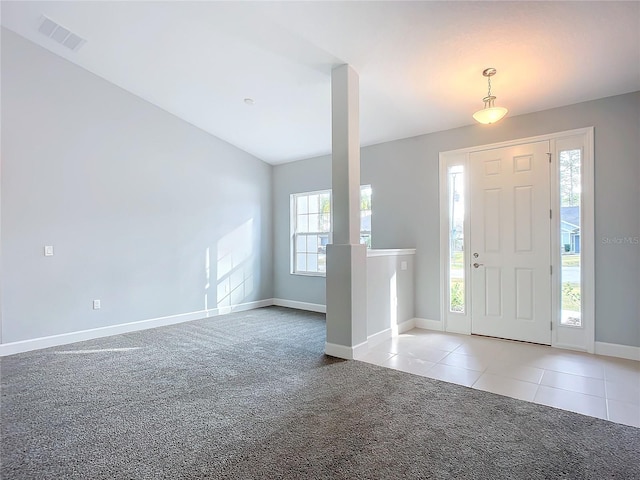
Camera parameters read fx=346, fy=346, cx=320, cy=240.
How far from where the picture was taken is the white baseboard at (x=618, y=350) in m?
3.37

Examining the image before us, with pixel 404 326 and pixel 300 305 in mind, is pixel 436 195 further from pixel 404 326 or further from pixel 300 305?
pixel 300 305

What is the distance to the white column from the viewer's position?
342 centimetres

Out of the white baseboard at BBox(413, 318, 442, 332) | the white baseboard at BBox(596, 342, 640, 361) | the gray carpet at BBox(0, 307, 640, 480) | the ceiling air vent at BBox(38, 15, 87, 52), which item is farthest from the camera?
the white baseboard at BBox(413, 318, 442, 332)

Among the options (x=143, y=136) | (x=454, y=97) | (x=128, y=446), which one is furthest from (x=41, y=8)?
(x=454, y=97)

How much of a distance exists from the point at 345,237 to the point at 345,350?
112cm

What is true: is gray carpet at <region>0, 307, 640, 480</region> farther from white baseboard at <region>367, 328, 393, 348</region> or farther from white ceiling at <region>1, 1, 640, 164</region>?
white ceiling at <region>1, 1, 640, 164</region>

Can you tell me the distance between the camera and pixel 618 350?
345 cm

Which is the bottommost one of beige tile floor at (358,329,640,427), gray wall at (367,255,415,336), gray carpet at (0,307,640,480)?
beige tile floor at (358,329,640,427)

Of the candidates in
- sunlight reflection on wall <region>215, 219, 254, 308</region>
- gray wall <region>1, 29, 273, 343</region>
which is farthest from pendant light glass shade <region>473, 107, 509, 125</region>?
sunlight reflection on wall <region>215, 219, 254, 308</region>

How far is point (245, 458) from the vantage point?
1837mm

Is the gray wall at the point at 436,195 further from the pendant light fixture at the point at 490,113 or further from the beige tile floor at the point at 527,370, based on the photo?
the pendant light fixture at the point at 490,113

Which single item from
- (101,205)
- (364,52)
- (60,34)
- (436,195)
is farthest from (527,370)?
(60,34)

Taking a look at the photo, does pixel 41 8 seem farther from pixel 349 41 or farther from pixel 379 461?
pixel 379 461

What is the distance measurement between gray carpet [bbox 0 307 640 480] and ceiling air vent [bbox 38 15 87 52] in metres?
3.36
